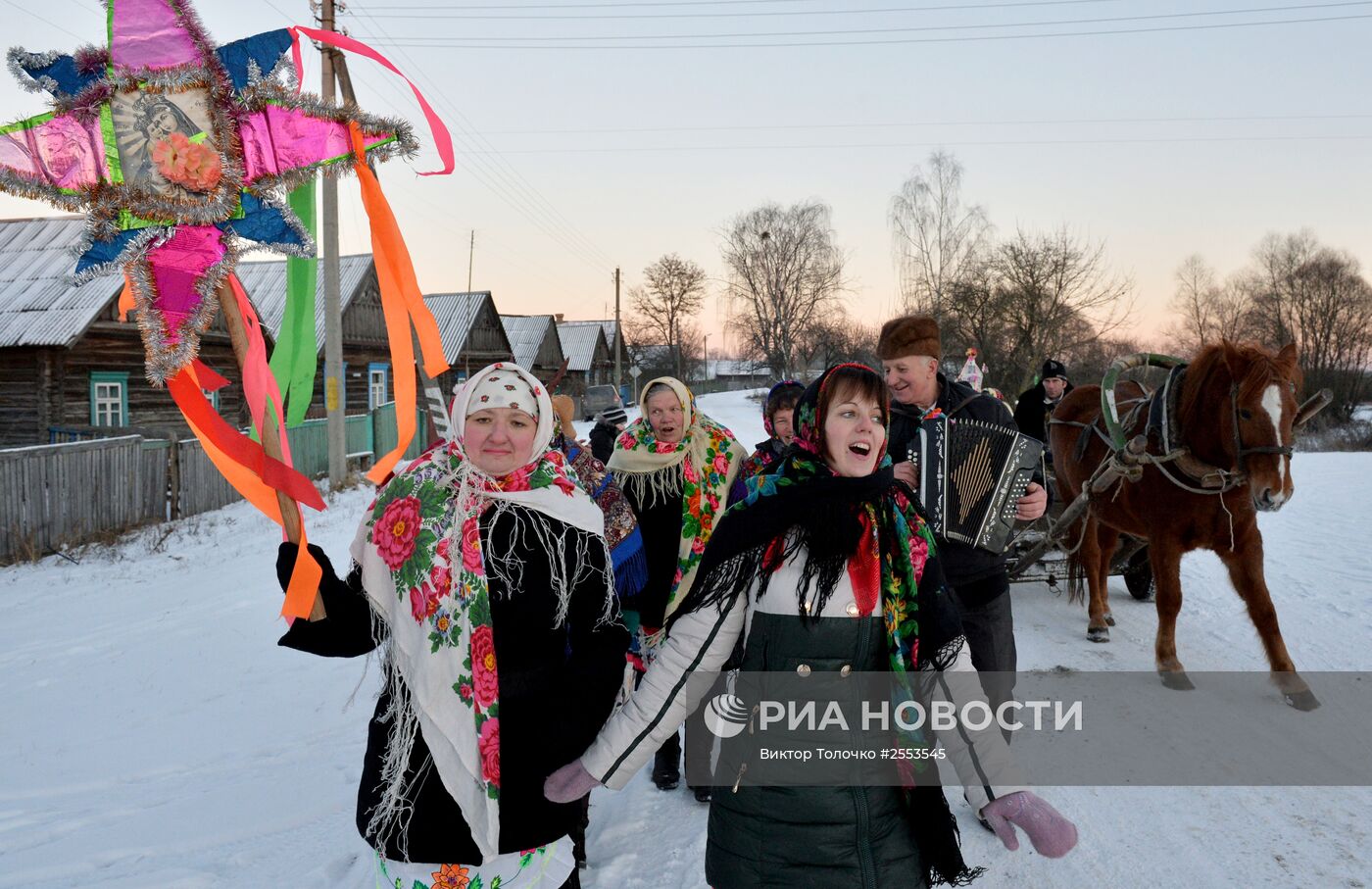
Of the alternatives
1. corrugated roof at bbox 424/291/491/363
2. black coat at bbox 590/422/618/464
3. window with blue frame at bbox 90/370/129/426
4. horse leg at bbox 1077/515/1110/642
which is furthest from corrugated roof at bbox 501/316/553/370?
horse leg at bbox 1077/515/1110/642

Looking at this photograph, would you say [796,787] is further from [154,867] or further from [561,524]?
[154,867]

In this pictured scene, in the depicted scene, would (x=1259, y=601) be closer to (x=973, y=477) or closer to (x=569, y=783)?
(x=973, y=477)

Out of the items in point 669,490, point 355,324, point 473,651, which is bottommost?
point 473,651

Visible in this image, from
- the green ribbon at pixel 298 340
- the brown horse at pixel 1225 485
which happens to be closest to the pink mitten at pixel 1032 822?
the green ribbon at pixel 298 340

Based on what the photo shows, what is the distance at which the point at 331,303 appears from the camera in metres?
11.8

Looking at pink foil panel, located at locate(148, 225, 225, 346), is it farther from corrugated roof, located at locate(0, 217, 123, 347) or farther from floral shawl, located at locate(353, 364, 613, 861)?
corrugated roof, located at locate(0, 217, 123, 347)

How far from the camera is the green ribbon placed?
82.3 inches

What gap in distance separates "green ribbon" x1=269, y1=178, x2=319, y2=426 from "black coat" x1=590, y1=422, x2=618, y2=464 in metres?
3.37

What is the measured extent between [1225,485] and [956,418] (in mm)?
2112

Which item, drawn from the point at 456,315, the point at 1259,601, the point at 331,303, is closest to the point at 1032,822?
the point at 1259,601

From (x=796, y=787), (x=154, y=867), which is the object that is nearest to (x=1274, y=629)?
(x=796, y=787)

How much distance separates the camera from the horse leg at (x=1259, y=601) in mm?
4199

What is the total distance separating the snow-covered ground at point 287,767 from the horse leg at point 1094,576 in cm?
13

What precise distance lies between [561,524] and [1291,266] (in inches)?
1867
